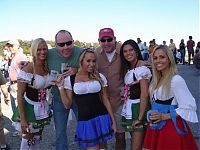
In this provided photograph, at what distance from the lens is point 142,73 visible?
135 inches

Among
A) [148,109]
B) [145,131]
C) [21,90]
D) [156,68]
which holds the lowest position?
[145,131]

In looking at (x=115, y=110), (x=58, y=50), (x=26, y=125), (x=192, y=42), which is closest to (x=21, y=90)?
(x=26, y=125)

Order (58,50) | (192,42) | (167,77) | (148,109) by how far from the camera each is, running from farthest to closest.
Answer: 1. (192,42)
2. (58,50)
3. (148,109)
4. (167,77)

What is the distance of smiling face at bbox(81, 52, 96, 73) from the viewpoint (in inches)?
137

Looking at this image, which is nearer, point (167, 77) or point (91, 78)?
point (167, 77)

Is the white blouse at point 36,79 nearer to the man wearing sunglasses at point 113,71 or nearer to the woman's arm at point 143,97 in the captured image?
the man wearing sunglasses at point 113,71

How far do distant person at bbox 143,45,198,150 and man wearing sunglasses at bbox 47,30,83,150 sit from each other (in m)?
1.00

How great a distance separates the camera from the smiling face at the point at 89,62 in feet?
11.5

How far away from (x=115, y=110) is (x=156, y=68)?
39.1 inches

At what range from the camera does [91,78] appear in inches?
139

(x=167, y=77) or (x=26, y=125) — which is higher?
(x=167, y=77)

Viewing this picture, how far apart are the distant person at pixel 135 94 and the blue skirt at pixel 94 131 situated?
255 millimetres

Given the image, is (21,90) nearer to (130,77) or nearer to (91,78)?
(91,78)

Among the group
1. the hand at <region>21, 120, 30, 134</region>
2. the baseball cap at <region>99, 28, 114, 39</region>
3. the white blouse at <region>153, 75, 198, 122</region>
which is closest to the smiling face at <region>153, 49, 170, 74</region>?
the white blouse at <region>153, 75, 198, 122</region>
